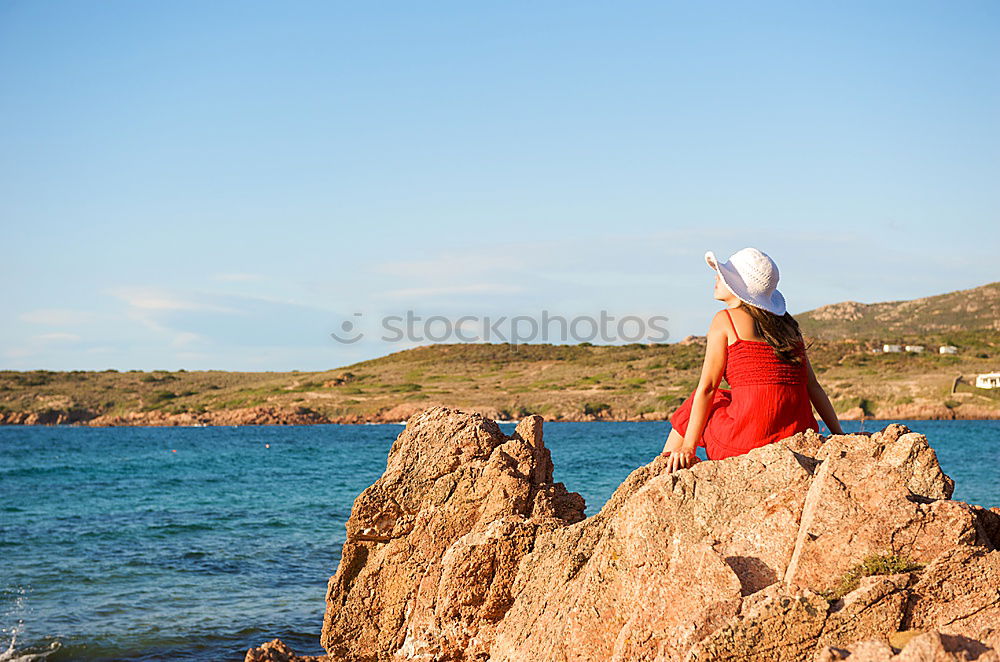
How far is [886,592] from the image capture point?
454 cm

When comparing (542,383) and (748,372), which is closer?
(748,372)

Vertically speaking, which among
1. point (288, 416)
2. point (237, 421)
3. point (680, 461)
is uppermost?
point (680, 461)

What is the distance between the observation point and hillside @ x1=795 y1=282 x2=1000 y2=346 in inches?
4899

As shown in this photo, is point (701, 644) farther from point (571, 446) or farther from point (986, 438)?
point (986, 438)

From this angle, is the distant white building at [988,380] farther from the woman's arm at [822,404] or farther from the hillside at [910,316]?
the woman's arm at [822,404]

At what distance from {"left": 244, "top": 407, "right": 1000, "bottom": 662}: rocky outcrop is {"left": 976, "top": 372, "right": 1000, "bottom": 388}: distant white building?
74.4 metres

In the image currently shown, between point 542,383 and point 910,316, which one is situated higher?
point 910,316

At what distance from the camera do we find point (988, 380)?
73250 millimetres

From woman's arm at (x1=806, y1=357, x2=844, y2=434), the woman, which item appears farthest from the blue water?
woman's arm at (x1=806, y1=357, x2=844, y2=434)

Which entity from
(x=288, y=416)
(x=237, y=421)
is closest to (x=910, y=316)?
(x=288, y=416)

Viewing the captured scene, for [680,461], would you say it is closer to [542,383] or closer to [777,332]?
[777,332]

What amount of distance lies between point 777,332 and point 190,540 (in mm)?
18003

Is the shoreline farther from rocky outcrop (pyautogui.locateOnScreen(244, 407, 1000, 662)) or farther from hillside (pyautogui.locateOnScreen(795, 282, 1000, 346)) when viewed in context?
rocky outcrop (pyautogui.locateOnScreen(244, 407, 1000, 662))

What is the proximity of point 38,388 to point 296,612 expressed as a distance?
118m
